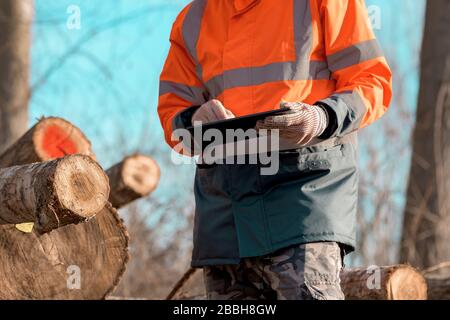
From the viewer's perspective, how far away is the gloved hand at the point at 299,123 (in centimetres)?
292

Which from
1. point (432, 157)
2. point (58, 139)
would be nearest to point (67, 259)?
point (58, 139)

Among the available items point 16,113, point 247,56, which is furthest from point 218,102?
point 16,113

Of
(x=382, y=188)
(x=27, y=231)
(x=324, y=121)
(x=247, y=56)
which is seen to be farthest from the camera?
(x=382, y=188)

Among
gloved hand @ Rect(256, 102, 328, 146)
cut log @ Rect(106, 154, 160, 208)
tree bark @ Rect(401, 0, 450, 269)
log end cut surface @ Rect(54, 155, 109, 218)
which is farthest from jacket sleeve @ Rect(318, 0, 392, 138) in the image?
tree bark @ Rect(401, 0, 450, 269)

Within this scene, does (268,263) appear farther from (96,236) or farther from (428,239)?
(428,239)

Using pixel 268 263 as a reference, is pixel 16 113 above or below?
above

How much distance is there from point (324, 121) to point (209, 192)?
54cm

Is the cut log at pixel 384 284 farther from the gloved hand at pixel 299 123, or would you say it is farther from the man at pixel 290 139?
the gloved hand at pixel 299 123

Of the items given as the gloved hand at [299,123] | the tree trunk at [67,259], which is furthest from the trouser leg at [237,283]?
the tree trunk at [67,259]

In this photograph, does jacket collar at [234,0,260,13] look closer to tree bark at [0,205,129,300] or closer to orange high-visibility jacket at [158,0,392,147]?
orange high-visibility jacket at [158,0,392,147]

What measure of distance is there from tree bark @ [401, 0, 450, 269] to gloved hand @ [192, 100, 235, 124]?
5.23 m

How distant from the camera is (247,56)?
332 centimetres

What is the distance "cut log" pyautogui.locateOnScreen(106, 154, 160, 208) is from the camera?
558 centimetres

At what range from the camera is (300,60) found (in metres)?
3.26
